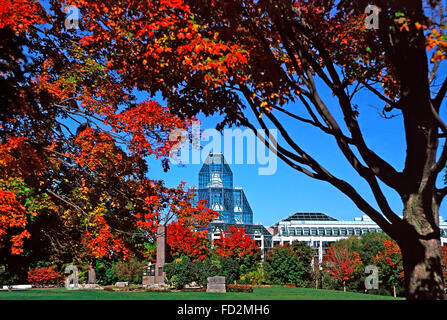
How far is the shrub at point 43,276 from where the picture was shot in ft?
155

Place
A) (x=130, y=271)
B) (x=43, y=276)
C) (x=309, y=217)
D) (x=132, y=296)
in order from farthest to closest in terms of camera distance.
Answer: (x=309, y=217) < (x=130, y=271) < (x=43, y=276) < (x=132, y=296)

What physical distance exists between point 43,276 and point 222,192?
132807mm

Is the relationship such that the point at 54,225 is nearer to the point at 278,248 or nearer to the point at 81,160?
the point at 81,160

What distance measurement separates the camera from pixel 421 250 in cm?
699

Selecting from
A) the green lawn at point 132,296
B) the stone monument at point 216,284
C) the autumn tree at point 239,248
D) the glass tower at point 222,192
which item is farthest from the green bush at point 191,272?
the glass tower at point 222,192

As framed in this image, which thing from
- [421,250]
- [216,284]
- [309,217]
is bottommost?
[216,284]

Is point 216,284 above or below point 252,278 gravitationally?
above

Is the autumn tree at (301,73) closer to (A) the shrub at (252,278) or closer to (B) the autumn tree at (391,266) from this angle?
(A) the shrub at (252,278)

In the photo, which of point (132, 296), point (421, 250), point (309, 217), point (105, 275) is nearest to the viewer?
point (421, 250)

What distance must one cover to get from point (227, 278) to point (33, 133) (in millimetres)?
22219

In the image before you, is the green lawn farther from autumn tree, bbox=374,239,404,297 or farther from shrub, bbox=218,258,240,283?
autumn tree, bbox=374,239,404,297

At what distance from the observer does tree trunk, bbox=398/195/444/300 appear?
6863 millimetres

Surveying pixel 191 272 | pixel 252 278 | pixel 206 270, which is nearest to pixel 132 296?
pixel 191 272

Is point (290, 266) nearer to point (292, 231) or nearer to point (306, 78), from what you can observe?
point (306, 78)
